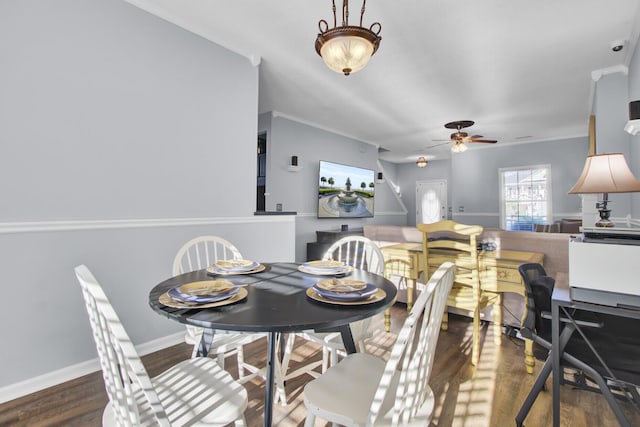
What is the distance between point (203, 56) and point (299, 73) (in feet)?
3.91

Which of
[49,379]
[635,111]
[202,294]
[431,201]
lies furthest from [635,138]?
[431,201]

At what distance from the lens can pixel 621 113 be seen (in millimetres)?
3246

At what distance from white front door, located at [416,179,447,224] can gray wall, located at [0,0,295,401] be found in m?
7.91

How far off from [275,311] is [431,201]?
369 inches

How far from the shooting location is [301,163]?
535cm

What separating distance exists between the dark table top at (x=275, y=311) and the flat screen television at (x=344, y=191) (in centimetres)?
430

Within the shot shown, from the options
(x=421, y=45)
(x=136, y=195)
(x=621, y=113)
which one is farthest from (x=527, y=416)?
(x=621, y=113)

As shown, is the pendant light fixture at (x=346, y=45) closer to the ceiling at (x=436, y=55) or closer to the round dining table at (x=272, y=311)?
the ceiling at (x=436, y=55)

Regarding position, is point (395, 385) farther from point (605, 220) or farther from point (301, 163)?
point (301, 163)

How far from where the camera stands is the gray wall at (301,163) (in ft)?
16.2

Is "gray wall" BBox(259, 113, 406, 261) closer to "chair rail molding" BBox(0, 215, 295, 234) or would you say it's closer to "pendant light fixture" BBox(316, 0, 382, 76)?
"chair rail molding" BBox(0, 215, 295, 234)

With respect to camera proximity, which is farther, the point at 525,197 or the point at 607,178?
the point at 525,197

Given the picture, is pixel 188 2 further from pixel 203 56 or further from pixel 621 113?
pixel 621 113

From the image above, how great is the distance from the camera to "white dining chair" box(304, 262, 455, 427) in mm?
844
